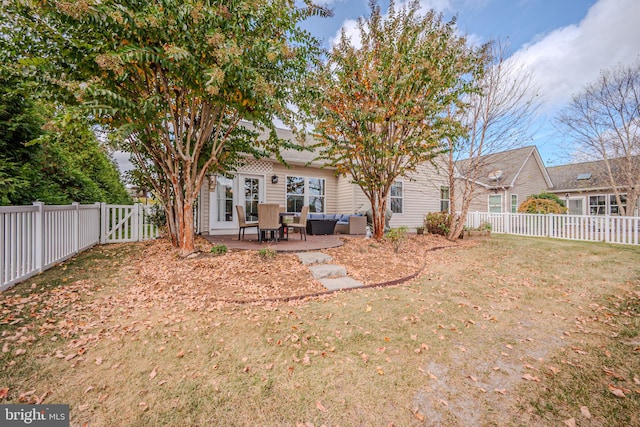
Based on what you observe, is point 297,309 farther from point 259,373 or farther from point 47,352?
point 47,352

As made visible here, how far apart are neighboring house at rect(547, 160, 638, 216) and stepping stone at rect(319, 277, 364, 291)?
55.4 ft

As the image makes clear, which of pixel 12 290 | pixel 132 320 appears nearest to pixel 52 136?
pixel 12 290

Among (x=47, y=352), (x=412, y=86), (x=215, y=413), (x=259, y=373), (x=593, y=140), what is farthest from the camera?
(x=593, y=140)

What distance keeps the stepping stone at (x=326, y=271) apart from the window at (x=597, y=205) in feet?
63.0

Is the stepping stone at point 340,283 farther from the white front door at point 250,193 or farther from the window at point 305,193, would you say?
the window at point 305,193

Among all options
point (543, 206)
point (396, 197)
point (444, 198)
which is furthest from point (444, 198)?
point (543, 206)

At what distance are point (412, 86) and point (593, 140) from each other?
1195cm

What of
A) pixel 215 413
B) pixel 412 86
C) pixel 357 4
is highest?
pixel 357 4

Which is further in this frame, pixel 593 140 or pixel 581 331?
pixel 593 140

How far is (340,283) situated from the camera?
4.75m

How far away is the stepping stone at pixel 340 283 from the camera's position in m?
4.57

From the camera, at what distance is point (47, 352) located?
262cm

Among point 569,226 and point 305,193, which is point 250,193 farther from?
point 569,226

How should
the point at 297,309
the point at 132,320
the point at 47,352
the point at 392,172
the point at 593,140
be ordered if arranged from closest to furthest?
1. the point at 47,352
2. the point at 132,320
3. the point at 297,309
4. the point at 392,172
5. the point at 593,140
